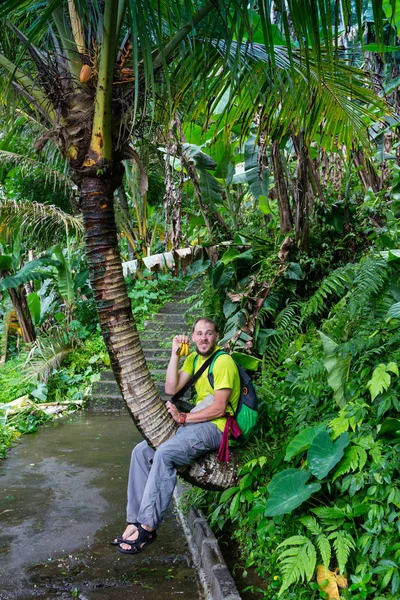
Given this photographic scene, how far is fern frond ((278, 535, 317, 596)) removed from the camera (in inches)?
121

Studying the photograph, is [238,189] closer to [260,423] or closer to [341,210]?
[341,210]

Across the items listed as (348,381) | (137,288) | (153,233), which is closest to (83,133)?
(348,381)

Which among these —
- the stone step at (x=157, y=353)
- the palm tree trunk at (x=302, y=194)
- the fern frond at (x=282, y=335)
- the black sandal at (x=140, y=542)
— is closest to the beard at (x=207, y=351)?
the black sandal at (x=140, y=542)

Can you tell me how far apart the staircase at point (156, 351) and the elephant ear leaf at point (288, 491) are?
200 inches

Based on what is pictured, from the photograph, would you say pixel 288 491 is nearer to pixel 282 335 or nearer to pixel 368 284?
pixel 368 284

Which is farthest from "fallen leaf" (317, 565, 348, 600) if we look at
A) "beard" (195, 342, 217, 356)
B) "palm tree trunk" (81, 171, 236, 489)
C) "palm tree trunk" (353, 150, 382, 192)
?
"palm tree trunk" (353, 150, 382, 192)

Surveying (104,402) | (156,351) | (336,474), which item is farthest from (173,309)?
(336,474)

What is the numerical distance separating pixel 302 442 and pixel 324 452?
0.23 meters

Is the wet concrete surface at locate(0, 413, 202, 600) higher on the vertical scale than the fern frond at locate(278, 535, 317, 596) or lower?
lower

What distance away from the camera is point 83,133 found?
397 cm

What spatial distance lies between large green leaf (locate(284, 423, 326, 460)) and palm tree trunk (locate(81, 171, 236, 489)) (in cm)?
82

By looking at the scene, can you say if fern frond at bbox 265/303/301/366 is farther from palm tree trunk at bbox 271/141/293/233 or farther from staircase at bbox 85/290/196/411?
staircase at bbox 85/290/196/411

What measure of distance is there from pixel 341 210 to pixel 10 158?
260 inches

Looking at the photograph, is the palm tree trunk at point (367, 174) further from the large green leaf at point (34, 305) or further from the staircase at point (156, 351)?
the large green leaf at point (34, 305)
